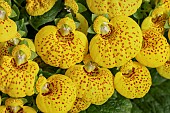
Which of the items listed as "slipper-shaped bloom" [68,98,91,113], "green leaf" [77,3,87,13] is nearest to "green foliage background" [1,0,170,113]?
"green leaf" [77,3,87,13]

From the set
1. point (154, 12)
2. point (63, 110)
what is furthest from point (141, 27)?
point (63, 110)

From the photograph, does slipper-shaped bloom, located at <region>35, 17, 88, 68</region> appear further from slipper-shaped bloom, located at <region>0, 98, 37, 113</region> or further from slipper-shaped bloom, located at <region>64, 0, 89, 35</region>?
slipper-shaped bloom, located at <region>0, 98, 37, 113</region>

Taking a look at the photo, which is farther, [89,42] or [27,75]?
[89,42]

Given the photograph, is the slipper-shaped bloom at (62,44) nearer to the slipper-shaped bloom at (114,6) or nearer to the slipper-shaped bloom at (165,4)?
the slipper-shaped bloom at (114,6)

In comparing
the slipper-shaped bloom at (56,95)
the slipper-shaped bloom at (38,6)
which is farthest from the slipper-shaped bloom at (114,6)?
the slipper-shaped bloom at (56,95)

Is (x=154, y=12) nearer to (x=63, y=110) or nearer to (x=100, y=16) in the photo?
(x=100, y=16)
